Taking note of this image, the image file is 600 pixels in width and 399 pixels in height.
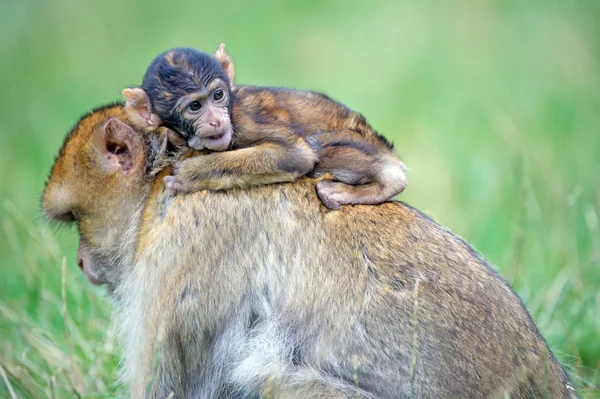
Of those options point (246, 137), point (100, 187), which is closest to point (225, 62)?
point (246, 137)

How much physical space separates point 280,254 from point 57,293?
4.10 metres

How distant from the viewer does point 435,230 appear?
5762mm

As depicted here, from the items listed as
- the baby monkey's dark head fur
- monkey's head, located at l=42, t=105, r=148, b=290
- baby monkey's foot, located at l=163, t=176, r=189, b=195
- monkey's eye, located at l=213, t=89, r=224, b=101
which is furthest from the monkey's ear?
monkey's eye, located at l=213, t=89, r=224, b=101

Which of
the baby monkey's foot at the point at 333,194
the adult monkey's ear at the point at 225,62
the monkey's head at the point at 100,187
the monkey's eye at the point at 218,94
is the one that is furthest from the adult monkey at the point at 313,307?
the adult monkey's ear at the point at 225,62

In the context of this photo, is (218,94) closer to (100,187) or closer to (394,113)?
(100,187)

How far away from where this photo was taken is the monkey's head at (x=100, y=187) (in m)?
5.93

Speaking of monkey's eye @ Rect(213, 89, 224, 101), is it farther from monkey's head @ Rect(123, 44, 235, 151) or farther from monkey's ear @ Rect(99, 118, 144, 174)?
monkey's ear @ Rect(99, 118, 144, 174)

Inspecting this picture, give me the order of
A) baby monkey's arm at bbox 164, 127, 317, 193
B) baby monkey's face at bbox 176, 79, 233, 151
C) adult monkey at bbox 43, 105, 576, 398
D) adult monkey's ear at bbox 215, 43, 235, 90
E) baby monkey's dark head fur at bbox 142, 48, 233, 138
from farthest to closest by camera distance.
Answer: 1. adult monkey's ear at bbox 215, 43, 235, 90
2. baby monkey's dark head fur at bbox 142, 48, 233, 138
3. baby monkey's face at bbox 176, 79, 233, 151
4. baby monkey's arm at bbox 164, 127, 317, 193
5. adult monkey at bbox 43, 105, 576, 398

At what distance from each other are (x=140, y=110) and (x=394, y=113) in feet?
29.2

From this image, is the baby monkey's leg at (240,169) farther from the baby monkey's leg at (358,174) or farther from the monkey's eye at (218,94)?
the monkey's eye at (218,94)

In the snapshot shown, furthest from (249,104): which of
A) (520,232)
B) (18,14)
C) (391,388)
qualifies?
(18,14)

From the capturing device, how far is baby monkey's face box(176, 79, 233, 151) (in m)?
5.71

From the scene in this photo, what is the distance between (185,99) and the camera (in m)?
5.84

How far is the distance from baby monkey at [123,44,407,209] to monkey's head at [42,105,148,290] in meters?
0.23
